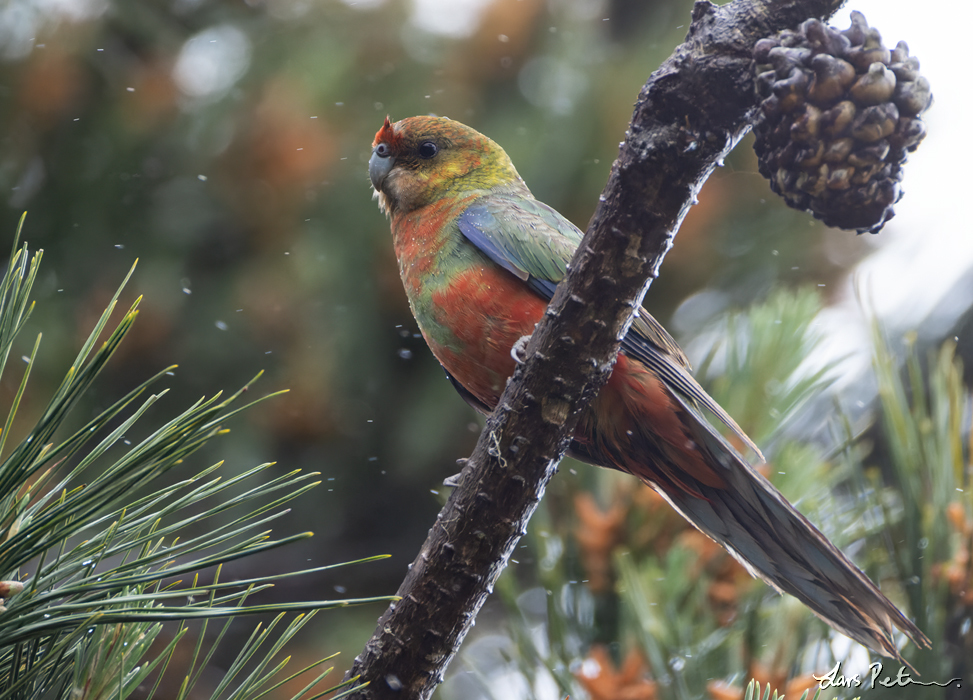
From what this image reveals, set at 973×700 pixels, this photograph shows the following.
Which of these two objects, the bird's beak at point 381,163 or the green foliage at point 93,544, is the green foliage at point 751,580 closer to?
the green foliage at point 93,544

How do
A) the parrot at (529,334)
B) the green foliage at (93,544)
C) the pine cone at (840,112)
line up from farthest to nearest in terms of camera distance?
1. the parrot at (529,334)
2. the pine cone at (840,112)
3. the green foliage at (93,544)

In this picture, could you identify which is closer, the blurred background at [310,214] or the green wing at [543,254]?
the green wing at [543,254]

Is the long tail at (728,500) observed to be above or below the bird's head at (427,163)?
below

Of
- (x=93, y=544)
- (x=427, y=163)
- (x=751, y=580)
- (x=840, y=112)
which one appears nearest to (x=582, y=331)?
(x=840, y=112)

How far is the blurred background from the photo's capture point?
2631mm

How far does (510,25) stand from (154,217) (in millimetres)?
1537

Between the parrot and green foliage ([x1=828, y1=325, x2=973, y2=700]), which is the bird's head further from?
green foliage ([x1=828, y1=325, x2=973, y2=700])

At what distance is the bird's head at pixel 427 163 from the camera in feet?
7.65

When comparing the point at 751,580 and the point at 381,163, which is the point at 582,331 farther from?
the point at 381,163

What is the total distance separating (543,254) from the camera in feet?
6.46

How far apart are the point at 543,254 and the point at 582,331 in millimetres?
899

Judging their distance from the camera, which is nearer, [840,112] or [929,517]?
[840,112]

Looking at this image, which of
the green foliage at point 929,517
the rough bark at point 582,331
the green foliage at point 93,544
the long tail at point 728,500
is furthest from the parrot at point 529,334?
the green foliage at point 93,544

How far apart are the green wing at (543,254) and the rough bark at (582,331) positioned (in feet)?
2.25
